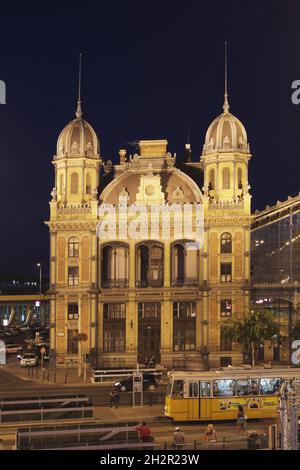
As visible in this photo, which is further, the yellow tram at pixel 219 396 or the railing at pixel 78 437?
the yellow tram at pixel 219 396

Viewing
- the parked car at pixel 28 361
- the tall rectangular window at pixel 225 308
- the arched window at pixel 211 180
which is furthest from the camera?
the arched window at pixel 211 180

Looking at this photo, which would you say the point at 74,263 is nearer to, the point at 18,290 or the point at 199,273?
the point at 199,273

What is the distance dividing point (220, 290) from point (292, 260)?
26.3 feet

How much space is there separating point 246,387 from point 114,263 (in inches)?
1427

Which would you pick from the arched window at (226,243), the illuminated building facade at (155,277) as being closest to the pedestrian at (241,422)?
the illuminated building facade at (155,277)

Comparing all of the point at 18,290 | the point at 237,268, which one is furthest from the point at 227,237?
the point at 18,290

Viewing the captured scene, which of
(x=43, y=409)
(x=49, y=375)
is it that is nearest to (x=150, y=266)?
(x=49, y=375)

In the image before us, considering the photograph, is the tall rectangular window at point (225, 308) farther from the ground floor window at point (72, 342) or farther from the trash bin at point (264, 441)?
the trash bin at point (264, 441)

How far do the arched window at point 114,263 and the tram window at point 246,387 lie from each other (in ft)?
116

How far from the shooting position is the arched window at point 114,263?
262ft

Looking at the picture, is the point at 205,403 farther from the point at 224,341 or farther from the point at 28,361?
the point at 28,361

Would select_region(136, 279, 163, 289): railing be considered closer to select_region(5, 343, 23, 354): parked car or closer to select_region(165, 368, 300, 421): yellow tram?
select_region(5, 343, 23, 354): parked car

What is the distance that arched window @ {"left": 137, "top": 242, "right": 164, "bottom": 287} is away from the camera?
7869 cm

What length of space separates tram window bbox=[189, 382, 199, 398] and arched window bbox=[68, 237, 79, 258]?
3491cm
